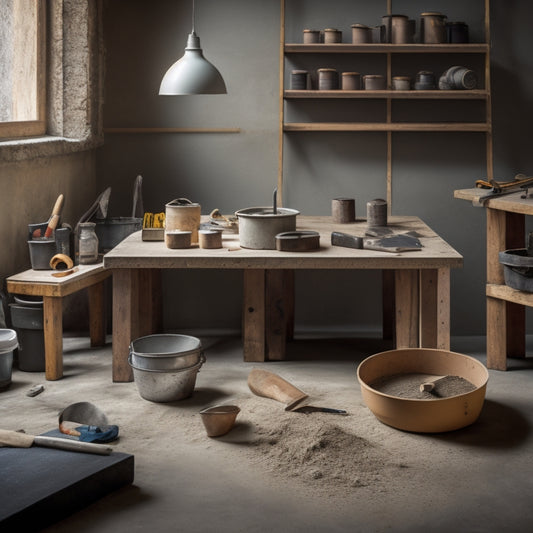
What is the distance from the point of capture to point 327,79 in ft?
19.3

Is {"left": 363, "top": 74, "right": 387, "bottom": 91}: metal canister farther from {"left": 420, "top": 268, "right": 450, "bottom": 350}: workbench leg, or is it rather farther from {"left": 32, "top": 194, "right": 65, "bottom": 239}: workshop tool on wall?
{"left": 32, "top": 194, "right": 65, "bottom": 239}: workshop tool on wall

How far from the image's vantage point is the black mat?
2.94 meters

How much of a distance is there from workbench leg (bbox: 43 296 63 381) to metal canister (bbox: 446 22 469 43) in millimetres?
3399

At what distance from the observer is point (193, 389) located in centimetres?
463

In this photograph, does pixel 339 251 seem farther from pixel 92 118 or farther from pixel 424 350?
pixel 92 118

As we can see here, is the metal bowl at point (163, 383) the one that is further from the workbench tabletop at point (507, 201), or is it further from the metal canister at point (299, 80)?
the metal canister at point (299, 80)

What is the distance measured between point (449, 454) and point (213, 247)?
182 cm

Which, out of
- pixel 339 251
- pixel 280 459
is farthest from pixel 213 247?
pixel 280 459

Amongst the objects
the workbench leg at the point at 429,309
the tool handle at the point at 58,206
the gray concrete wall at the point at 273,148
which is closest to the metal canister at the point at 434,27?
the gray concrete wall at the point at 273,148

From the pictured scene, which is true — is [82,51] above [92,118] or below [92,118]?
above

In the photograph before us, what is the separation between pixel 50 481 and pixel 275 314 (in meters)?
2.61

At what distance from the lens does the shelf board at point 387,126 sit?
6.01 metres

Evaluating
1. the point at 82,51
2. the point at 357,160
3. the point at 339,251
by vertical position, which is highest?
the point at 82,51

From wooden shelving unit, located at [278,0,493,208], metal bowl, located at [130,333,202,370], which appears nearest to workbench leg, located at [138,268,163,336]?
metal bowl, located at [130,333,202,370]
